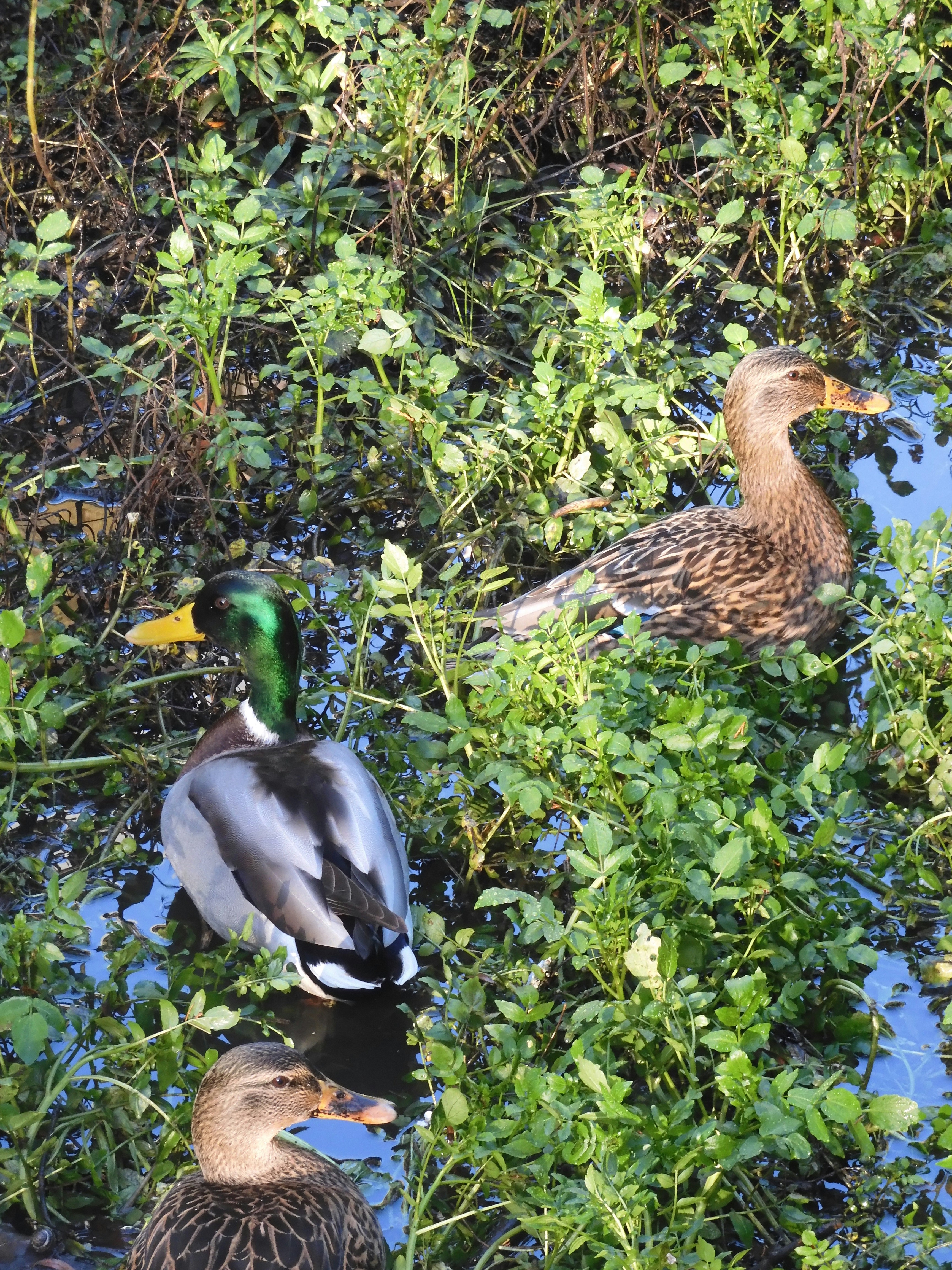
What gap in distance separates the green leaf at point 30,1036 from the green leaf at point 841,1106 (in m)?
1.31

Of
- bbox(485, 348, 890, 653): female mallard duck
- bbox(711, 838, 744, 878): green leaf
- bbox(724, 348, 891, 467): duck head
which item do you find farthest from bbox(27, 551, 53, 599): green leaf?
bbox(724, 348, 891, 467): duck head

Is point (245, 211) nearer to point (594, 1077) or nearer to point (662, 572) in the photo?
point (662, 572)

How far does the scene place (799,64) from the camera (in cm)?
638

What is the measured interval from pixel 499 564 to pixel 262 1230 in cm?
235

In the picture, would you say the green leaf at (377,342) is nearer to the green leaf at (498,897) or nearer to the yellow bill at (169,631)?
the yellow bill at (169,631)

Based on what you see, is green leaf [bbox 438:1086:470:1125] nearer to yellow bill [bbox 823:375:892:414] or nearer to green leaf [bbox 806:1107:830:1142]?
green leaf [bbox 806:1107:830:1142]

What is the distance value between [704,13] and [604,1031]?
4.62 meters

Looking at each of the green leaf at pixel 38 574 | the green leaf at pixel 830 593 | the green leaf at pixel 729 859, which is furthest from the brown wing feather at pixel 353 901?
the green leaf at pixel 830 593

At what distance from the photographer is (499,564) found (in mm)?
4641

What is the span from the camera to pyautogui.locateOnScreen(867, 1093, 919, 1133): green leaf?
2754 millimetres

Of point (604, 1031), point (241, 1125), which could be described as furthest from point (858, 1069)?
point (241, 1125)

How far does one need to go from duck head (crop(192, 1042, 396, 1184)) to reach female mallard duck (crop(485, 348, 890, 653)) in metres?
1.45

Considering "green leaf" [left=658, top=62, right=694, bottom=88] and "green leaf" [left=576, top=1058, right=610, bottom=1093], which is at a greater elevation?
"green leaf" [left=658, top=62, right=694, bottom=88]

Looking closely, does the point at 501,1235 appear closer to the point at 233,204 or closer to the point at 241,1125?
the point at 241,1125
